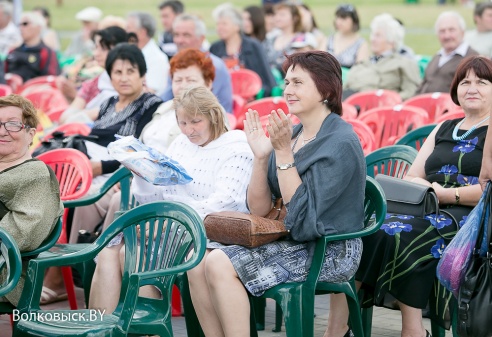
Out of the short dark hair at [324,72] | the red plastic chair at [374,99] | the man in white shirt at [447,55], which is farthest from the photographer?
the man in white shirt at [447,55]

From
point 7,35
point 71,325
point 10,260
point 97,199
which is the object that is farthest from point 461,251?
point 7,35

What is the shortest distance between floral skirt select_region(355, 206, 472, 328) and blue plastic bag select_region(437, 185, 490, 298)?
22.2 inches

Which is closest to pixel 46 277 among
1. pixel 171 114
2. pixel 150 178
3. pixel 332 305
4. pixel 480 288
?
pixel 171 114

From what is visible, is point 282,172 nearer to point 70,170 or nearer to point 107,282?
point 107,282

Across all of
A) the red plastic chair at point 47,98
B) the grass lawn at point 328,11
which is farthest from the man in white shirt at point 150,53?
the grass lawn at point 328,11

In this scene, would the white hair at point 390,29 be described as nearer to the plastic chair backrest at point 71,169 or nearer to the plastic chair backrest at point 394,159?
the plastic chair backrest at point 394,159

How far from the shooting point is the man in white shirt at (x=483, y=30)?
974 centimetres

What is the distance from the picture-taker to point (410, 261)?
4590 millimetres

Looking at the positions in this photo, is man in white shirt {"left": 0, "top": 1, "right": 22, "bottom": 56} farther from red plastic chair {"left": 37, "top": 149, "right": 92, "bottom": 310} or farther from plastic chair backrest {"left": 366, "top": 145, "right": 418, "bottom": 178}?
plastic chair backrest {"left": 366, "top": 145, "right": 418, "bottom": 178}

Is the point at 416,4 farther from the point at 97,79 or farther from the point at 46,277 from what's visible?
the point at 46,277

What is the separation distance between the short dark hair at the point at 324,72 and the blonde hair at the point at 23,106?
1.31 m

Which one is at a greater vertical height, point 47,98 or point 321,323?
point 47,98

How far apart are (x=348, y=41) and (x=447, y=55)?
228cm

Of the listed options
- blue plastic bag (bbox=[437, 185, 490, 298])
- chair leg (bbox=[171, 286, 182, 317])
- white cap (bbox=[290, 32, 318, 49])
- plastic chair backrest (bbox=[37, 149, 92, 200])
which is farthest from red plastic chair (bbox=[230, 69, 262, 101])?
blue plastic bag (bbox=[437, 185, 490, 298])
